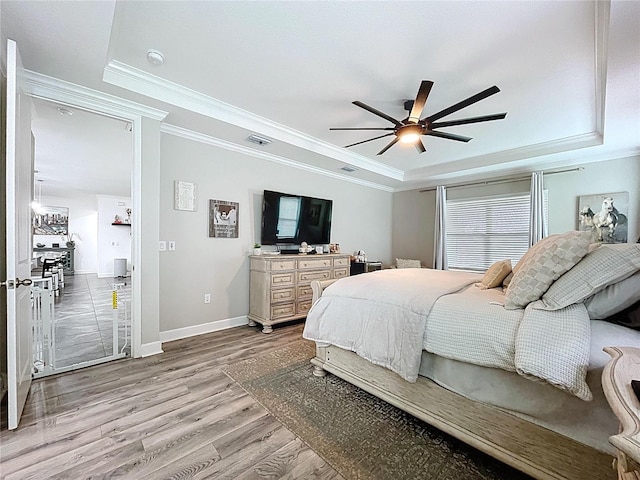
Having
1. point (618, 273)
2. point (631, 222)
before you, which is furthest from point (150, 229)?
point (631, 222)

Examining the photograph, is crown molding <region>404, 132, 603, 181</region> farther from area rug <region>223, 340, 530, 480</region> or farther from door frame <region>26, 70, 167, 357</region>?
door frame <region>26, 70, 167, 357</region>

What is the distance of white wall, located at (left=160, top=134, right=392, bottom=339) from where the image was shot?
329cm

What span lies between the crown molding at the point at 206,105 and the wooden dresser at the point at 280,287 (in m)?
1.57

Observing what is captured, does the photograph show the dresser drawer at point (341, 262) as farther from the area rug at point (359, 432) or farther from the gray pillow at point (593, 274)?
the gray pillow at point (593, 274)

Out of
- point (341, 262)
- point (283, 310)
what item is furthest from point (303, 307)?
point (341, 262)

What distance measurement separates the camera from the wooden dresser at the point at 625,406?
0.54 meters

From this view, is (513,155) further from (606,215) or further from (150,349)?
(150,349)

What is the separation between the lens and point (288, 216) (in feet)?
14.1

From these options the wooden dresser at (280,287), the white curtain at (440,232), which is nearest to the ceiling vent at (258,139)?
the wooden dresser at (280,287)

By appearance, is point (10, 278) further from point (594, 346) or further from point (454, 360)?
point (594, 346)

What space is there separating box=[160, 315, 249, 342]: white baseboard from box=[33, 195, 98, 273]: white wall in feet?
24.7

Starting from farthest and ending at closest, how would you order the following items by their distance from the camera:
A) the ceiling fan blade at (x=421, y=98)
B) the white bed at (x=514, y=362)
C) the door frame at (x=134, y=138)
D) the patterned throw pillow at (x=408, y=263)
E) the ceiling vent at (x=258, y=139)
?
the patterned throw pillow at (x=408, y=263)
the ceiling vent at (x=258, y=139)
the door frame at (x=134, y=138)
the ceiling fan blade at (x=421, y=98)
the white bed at (x=514, y=362)

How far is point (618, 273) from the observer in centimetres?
134

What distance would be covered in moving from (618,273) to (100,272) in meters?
10.5
